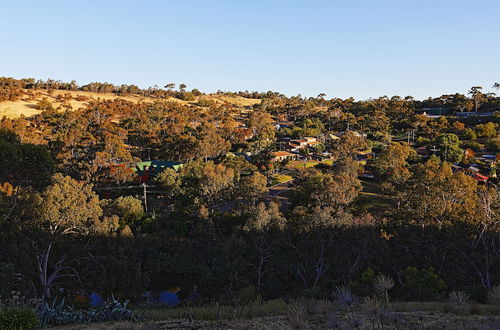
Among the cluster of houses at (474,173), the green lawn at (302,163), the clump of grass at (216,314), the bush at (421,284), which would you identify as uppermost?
the cluster of houses at (474,173)

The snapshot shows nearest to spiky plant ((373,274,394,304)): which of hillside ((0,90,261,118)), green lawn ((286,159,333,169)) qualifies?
green lawn ((286,159,333,169))

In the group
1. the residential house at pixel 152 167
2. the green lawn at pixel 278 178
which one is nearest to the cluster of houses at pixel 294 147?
the green lawn at pixel 278 178

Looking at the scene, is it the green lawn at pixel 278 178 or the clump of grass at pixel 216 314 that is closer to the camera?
the clump of grass at pixel 216 314

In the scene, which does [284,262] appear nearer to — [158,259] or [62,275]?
[158,259]

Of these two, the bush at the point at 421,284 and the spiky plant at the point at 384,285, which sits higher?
the spiky plant at the point at 384,285

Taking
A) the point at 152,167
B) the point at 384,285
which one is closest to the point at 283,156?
the point at 152,167

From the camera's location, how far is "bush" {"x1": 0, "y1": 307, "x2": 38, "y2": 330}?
8.20 metres

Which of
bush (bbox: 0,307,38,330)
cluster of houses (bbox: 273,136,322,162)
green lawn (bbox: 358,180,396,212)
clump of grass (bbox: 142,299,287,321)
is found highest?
cluster of houses (bbox: 273,136,322,162)

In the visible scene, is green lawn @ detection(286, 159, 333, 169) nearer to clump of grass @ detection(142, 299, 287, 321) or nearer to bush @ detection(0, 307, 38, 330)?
clump of grass @ detection(142, 299, 287, 321)

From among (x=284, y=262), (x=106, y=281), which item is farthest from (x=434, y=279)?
(x=106, y=281)

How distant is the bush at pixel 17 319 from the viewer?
820 cm

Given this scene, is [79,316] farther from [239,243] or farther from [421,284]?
[421,284]

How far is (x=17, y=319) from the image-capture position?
838 cm

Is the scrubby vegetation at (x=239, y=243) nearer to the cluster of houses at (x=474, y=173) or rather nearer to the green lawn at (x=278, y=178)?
the green lawn at (x=278, y=178)
